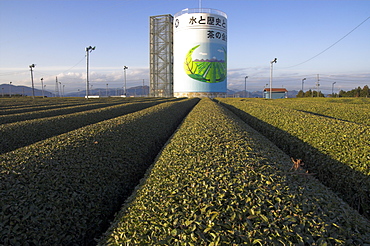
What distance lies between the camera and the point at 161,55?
7544 centimetres

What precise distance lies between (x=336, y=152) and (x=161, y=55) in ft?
242

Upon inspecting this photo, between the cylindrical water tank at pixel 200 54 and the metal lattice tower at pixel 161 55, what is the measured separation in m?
10.5

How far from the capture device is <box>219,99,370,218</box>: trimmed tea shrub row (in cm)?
539

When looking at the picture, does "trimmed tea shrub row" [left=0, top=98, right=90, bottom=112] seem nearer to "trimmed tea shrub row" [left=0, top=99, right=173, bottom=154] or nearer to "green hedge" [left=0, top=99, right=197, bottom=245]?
"trimmed tea shrub row" [left=0, top=99, right=173, bottom=154]

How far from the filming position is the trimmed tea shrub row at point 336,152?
5.39m

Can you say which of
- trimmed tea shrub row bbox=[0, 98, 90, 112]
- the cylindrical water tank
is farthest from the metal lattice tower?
trimmed tea shrub row bbox=[0, 98, 90, 112]

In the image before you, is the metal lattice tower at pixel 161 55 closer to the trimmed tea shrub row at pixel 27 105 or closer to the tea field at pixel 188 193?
the trimmed tea shrub row at pixel 27 105

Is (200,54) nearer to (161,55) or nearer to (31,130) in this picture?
(161,55)

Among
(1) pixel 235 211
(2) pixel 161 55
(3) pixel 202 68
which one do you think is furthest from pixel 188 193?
(2) pixel 161 55

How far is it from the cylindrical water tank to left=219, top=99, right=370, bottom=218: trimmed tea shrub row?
54.2 meters

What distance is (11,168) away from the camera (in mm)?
4648

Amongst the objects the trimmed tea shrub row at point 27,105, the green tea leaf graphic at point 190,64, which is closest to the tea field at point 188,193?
the trimmed tea shrub row at point 27,105

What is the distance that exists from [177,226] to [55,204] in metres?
2.43

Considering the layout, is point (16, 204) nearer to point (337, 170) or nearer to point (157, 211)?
point (157, 211)
